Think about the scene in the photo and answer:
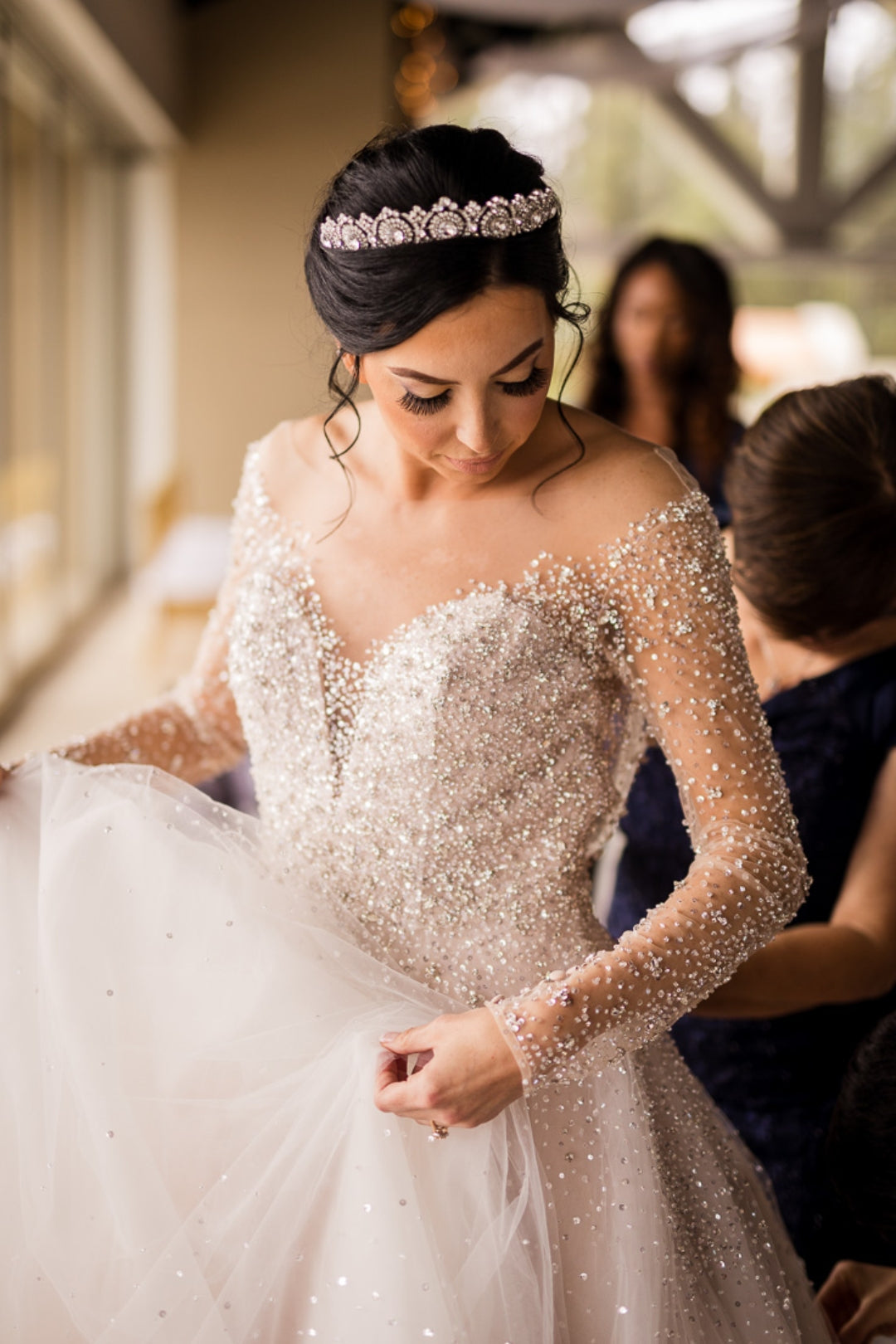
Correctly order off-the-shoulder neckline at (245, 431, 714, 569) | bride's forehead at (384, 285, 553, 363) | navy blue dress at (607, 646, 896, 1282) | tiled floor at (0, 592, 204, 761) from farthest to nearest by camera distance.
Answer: tiled floor at (0, 592, 204, 761) < navy blue dress at (607, 646, 896, 1282) < off-the-shoulder neckline at (245, 431, 714, 569) < bride's forehead at (384, 285, 553, 363)

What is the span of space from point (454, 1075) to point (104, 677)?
6023 millimetres

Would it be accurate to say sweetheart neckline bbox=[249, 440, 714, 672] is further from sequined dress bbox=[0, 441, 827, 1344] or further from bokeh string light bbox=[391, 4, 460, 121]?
bokeh string light bbox=[391, 4, 460, 121]

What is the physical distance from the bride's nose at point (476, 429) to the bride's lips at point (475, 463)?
0.08 ft

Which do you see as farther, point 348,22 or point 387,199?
point 348,22

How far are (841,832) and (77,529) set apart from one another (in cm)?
723

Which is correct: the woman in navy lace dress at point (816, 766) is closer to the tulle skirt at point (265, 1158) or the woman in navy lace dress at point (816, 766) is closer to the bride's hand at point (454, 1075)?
the tulle skirt at point (265, 1158)

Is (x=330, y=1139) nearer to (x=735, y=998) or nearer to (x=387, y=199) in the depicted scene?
(x=735, y=998)

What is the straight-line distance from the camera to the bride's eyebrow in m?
1.12

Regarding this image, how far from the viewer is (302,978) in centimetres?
116

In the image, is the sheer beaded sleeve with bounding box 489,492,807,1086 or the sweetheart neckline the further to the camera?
the sweetheart neckline

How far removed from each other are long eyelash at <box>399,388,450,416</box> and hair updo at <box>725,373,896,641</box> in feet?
1.79

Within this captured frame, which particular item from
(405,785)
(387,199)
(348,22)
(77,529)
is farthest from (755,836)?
(348,22)

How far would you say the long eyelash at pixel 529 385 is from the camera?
1141 mm

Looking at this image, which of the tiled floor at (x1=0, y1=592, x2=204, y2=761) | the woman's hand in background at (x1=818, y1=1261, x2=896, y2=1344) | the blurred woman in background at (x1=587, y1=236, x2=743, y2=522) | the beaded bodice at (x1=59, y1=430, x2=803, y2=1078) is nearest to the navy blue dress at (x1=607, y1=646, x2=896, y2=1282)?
the woman's hand in background at (x1=818, y1=1261, x2=896, y2=1344)
